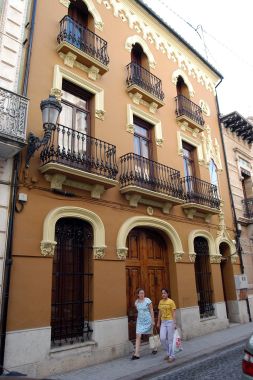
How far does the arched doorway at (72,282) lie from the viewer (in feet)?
23.7

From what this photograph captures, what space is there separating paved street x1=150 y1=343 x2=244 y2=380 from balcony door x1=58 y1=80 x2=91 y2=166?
206 inches

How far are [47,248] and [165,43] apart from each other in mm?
10223

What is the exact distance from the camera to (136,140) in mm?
10594

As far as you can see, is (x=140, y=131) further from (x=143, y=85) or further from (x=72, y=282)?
(x=72, y=282)

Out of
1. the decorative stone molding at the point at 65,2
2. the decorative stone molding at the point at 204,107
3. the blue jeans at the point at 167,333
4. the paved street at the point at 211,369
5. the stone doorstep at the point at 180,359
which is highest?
the decorative stone molding at the point at 65,2

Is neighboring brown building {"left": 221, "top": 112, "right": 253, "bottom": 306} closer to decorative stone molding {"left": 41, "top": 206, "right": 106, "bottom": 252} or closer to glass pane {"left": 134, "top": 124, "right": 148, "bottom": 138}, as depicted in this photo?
glass pane {"left": 134, "top": 124, "right": 148, "bottom": 138}

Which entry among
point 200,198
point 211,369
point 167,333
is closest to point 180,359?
point 167,333

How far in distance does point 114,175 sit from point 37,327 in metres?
4.17

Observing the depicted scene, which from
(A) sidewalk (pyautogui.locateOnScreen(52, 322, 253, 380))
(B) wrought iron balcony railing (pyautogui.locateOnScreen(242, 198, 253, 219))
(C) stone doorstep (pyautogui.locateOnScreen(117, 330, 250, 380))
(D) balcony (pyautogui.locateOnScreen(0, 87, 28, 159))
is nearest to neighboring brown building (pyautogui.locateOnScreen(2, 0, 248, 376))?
(A) sidewalk (pyautogui.locateOnScreen(52, 322, 253, 380))

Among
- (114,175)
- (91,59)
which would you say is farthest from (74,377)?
(91,59)

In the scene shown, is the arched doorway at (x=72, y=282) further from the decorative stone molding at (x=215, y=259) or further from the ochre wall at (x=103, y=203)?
the decorative stone molding at (x=215, y=259)

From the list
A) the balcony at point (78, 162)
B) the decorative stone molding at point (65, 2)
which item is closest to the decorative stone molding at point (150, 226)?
the balcony at point (78, 162)

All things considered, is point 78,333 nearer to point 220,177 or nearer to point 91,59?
point 91,59

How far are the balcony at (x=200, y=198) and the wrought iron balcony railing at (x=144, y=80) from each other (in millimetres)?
3288
